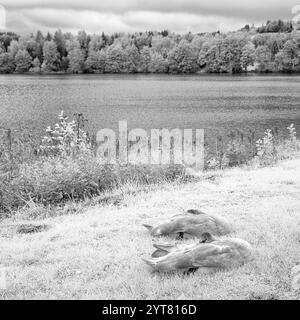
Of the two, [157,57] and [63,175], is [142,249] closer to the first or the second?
[63,175]

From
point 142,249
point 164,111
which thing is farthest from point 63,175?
point 164,111

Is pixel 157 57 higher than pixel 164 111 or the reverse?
higher

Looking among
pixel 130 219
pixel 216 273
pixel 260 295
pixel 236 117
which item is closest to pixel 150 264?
pixel 216 273

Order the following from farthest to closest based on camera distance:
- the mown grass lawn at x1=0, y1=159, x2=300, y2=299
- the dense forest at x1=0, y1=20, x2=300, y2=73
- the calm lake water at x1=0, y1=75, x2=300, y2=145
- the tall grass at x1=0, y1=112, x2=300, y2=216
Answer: the dense forest at x1=0, y1=20, x2=300, y2=73 < the calm lake water at x1=0, y1=75, x2=300, y2=145 < the tall grass at x1=0, y1=112, x2=300, y2=216 < the mown grass lawn at x1=0, y1=159, x2=300, y2=299

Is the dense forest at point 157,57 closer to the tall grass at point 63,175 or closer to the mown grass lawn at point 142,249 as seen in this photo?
the tall grass at point 63,175

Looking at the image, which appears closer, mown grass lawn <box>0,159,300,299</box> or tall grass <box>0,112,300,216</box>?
mown grass lawn <box>0,159,300,299</box>

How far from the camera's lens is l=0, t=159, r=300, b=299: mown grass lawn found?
5242mm

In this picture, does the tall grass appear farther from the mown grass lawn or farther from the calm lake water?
the calm lake water

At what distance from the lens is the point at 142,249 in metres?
6.57

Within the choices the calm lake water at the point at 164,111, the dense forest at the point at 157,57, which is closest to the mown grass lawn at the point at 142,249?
the calm lake water at the point at 164,111

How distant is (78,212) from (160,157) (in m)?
4.10

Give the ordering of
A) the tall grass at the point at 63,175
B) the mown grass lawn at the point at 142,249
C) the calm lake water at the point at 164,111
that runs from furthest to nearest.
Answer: the calm lake water at the point at 164,111 < the tall grass at the point at 63,175 < the mown grass lawn at the point at 142,249

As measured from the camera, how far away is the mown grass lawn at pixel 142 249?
206 inches

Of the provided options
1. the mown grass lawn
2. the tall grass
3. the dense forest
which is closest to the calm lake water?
the tall grass
